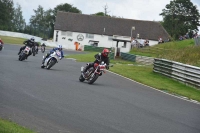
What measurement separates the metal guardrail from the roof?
6592 centimetres

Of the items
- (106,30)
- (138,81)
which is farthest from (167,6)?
(138,81)

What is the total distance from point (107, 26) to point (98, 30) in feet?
7.13

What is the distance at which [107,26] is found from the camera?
97.6m

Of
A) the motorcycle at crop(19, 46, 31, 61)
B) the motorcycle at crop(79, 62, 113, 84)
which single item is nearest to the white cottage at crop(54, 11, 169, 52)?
the motorcycle at crop(19, 46, 31, 61)

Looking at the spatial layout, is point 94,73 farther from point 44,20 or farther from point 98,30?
point 44,20

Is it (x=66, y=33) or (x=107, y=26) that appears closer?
(x=66, y=33)

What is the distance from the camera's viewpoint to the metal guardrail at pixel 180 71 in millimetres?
23391

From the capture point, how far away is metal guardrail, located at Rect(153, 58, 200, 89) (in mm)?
23391

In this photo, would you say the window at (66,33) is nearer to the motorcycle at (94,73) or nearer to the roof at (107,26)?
the roof at (107,26)

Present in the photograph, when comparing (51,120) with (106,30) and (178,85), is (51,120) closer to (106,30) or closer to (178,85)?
(178,85)

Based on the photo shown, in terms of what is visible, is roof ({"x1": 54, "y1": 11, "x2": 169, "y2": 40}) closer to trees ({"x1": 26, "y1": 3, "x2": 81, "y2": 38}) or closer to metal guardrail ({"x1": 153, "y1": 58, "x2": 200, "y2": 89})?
trees ({"x1": 26, "y1": 3, "x2": 81, "y2": 38})

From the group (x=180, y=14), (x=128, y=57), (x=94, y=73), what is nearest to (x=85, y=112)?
(x=94, y=73)

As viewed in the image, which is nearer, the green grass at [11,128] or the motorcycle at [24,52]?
the green grass at [11,128]

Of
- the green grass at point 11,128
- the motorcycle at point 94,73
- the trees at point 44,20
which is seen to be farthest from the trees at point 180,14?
the green grass at point 11,128
